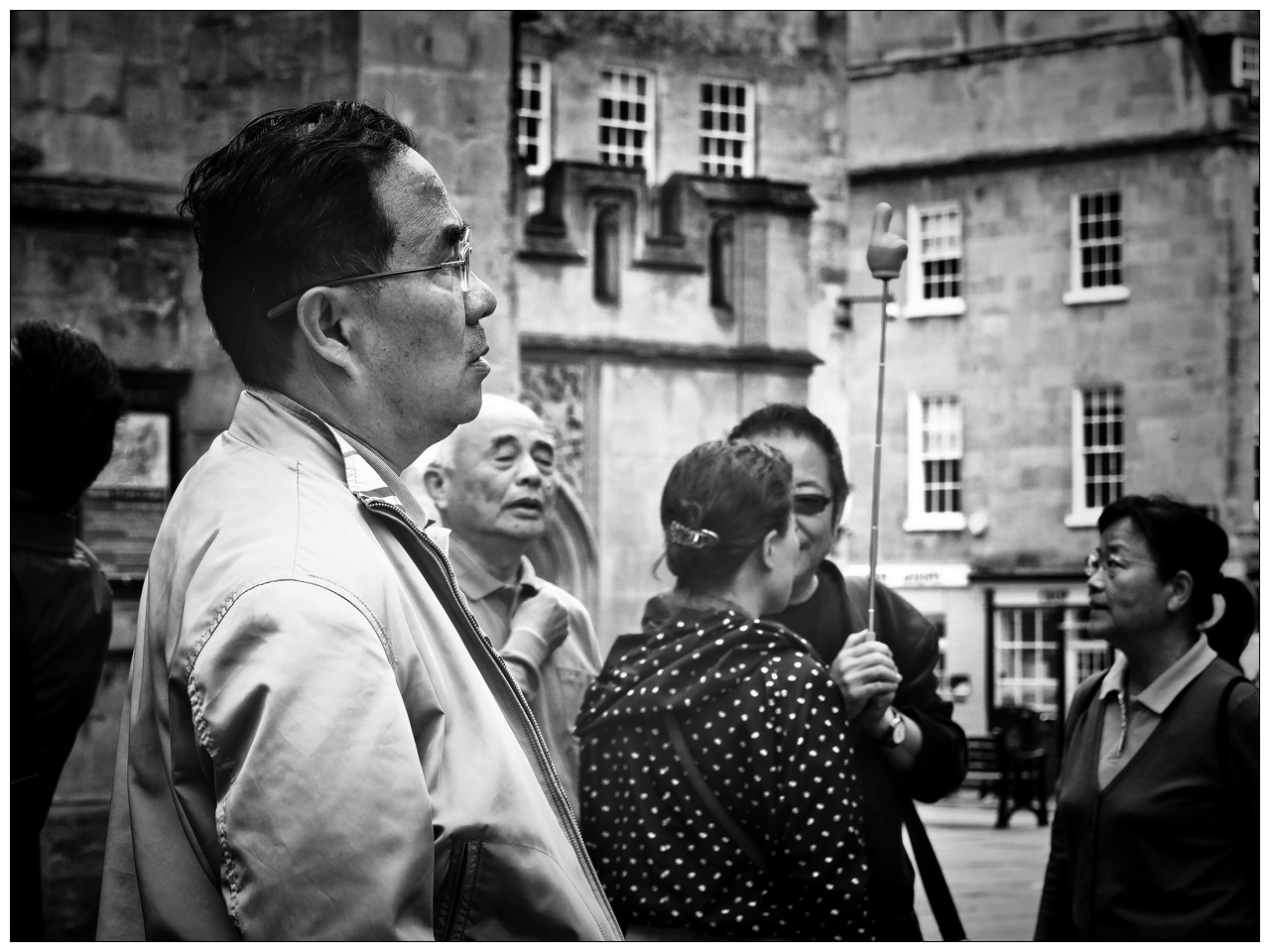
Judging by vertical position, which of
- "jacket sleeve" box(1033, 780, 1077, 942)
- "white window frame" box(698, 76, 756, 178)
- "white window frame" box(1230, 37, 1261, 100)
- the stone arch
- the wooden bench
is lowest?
the wooden bench

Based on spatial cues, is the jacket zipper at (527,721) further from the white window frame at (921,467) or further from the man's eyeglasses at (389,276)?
the white window frame at (921,467)

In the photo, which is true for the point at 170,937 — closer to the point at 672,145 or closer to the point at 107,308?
the point at 107,308

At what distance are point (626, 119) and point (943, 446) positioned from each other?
339 cm

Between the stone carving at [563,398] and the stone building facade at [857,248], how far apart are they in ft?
0.06

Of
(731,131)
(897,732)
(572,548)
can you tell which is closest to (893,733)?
(897,732)

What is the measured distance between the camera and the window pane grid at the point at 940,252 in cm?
1087

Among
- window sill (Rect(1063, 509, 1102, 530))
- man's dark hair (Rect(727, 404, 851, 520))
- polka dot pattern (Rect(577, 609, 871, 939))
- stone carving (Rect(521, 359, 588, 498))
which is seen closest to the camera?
polka dot pattern (Rect(577, 609, 871, 939))

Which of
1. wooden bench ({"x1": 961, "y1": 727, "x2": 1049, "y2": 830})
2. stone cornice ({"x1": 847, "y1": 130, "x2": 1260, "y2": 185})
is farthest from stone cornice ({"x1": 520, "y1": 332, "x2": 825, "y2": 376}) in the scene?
wooden bench ({"x1": 961, "y1": 727, "x2": 1049, "y2": 830})

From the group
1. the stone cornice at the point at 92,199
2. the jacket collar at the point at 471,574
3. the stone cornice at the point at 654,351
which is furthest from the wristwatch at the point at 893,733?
the stone cornice at the point at 654,351

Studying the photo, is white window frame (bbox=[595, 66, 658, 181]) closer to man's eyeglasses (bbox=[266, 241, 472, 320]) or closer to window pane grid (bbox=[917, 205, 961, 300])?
window pane grid (bbox=[917, 205, 961, 300])

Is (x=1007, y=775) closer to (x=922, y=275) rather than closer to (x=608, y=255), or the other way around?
(x=922, y=275)

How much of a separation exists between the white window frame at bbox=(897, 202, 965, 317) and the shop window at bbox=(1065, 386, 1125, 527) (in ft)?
3.29

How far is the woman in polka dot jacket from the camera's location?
206 centimetres

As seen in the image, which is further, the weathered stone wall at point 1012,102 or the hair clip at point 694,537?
the weathered stone wall at point 1012,102
